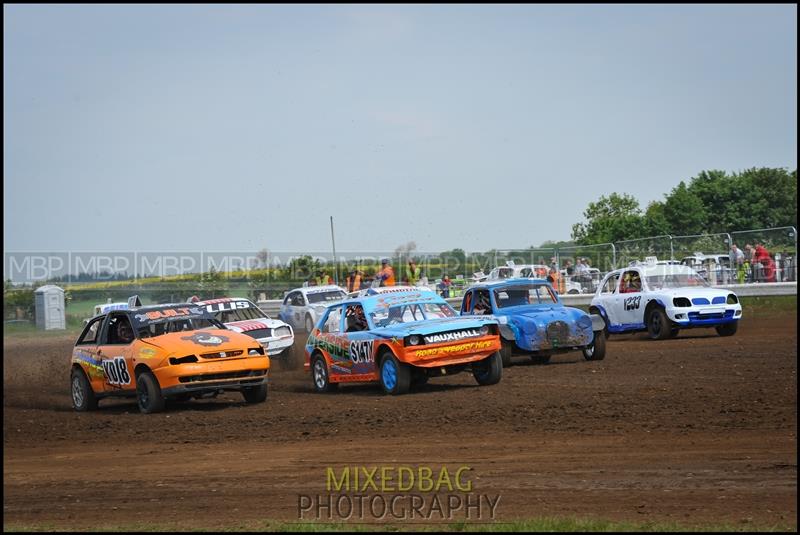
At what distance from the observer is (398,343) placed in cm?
1416

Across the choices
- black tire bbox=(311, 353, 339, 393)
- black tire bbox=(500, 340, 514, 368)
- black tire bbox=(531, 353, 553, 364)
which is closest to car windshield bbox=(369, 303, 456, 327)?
black tire bbox=(311, 353, 339, 393)

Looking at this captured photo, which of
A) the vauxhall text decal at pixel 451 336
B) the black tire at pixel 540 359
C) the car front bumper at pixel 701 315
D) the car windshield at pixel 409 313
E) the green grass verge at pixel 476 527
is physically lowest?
the black tire at pixel 540 359

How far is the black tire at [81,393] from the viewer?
15.7 m

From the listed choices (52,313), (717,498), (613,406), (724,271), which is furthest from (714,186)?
(717,498)

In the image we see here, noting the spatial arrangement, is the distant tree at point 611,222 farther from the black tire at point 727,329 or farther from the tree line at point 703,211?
the black tire at point 727,329

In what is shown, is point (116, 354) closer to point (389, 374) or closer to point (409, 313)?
point (389, 374)

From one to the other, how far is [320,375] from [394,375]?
7.16 feet

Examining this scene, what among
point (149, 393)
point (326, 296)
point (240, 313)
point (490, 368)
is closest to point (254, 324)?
point (240, 313)

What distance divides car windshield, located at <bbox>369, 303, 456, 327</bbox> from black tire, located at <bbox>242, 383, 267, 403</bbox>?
74.7 inches

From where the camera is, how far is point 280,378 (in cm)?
1916

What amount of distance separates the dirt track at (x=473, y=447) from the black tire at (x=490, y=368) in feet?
0.47

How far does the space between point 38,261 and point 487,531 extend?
34986mm

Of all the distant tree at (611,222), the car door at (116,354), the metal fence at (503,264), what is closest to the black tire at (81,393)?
the car door at (116,354)

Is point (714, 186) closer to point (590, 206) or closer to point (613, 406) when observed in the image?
point (590, 206)
